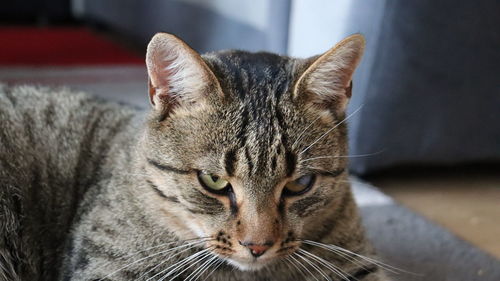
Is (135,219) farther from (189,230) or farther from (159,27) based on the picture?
(159,27)

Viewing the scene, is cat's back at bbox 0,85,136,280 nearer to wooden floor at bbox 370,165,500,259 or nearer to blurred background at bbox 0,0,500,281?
blurred background at bbox 0,0,500,281

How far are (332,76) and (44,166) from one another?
66 cm

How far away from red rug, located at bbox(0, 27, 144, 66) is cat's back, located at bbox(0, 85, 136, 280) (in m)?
2.09

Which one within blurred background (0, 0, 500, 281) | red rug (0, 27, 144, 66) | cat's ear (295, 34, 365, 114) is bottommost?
red rug (0, 27, 144, 66)

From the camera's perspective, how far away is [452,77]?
1.89 meters

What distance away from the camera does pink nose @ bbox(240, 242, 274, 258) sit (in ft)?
3.34

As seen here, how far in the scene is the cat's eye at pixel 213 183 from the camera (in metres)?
1.06

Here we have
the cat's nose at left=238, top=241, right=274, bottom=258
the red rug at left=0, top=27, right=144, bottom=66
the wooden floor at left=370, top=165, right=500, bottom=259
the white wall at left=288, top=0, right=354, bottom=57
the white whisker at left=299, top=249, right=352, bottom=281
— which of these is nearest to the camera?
the cat's nose at left=238, top=241, right=274, bottom=258

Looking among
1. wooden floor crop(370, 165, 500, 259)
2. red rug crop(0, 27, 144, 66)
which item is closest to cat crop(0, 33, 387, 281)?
wooden floor crop(370, 165, 500, 259)

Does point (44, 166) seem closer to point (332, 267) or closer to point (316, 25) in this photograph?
point (332, 267)

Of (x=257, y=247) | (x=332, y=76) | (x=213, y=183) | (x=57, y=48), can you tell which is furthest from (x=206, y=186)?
(x=57, y=48)

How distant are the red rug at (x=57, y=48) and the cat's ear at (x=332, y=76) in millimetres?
2603

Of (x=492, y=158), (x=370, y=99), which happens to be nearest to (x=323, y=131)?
(x=370, y=99)

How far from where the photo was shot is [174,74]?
110cm
